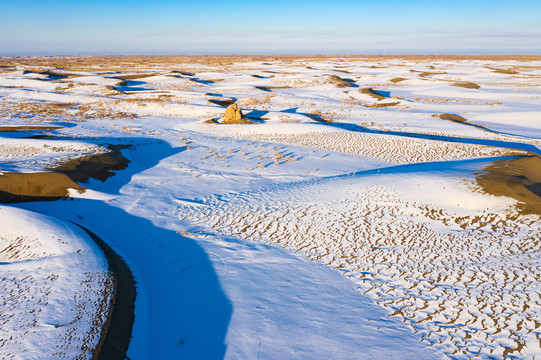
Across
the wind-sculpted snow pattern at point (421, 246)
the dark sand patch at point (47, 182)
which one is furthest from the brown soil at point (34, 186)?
the wind-sculpted snow pattern at point (421, 246)

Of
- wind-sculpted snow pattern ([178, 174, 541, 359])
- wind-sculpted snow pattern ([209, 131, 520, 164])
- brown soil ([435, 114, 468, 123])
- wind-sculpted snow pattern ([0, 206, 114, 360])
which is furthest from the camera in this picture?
brown soil ([435, 114, 468, 123])

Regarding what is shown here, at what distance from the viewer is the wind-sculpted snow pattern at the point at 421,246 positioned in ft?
24.5

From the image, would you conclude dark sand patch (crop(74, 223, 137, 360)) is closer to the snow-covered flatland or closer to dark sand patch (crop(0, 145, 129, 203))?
the snow-covered flatland

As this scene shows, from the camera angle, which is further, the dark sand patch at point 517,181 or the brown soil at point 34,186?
the brown soil at point 34,186

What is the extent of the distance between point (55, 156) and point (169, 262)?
12285mm

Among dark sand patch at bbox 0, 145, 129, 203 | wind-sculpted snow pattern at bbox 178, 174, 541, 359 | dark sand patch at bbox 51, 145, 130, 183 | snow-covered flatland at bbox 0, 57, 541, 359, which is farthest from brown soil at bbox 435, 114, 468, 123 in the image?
dark sand patch at bbox 0, 145, 129, 203

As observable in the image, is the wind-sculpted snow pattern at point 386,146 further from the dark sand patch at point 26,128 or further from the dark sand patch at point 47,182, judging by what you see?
the dark sand patch at point 26,128

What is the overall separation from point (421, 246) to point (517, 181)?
5984mm

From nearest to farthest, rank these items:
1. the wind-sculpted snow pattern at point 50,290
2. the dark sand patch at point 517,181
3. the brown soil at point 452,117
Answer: the wind-sculpted snow pattern at point 50,290
the dark sand patch at point 517,181
the brown soil at point 452,117

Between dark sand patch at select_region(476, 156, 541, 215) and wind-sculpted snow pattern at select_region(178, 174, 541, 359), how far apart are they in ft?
1.85

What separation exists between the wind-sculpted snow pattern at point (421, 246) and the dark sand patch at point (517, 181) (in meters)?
0.56

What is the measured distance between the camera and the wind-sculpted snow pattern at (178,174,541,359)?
748 centimetres

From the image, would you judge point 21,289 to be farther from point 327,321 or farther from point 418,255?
point 418,255

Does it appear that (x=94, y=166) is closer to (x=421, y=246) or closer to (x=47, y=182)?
(x=47, y=182)
